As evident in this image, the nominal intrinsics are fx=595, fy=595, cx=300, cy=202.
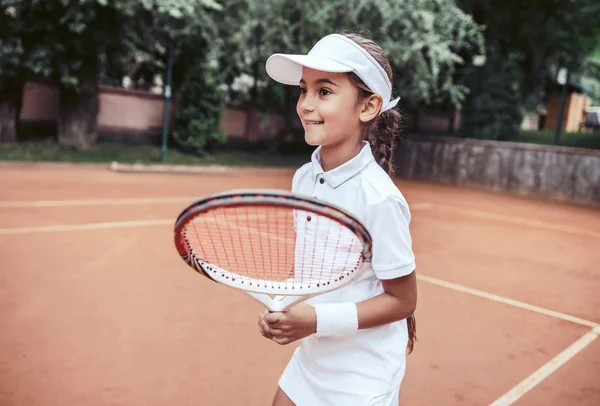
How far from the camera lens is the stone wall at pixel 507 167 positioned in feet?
47.1

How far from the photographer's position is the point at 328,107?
5.48 feet

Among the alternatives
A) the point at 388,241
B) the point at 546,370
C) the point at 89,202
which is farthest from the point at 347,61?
the point at 89,202

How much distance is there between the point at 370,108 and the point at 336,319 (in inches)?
24.1

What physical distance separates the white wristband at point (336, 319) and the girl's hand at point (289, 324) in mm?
19

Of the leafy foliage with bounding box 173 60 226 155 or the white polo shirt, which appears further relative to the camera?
the leafy foliage with bounding box 173 60 226 155

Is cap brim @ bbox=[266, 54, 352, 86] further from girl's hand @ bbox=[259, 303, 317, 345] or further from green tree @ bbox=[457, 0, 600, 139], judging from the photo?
green tree @ bbox=[457, 0, 600, 139]

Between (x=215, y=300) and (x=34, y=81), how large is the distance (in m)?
13.6

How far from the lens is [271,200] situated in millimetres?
1361

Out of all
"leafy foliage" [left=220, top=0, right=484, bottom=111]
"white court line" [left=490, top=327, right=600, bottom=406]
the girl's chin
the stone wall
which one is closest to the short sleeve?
the girl's chin

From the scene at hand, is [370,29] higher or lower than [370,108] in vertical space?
higher

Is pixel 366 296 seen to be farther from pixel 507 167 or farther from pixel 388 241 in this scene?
pixel 507 167

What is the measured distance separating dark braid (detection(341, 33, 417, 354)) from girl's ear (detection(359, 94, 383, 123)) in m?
0.02

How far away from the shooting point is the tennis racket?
137cm

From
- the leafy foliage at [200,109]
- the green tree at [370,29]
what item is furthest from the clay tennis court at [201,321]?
the leafy foliage at [200,109]
